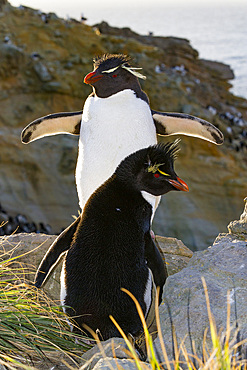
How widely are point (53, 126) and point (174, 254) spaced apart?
4.92 feet

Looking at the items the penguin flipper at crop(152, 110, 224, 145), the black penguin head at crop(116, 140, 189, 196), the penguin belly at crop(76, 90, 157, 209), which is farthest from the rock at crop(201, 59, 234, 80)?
the black penguin head at crop(116, 140, 189, 196)

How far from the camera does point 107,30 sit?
32.9 m

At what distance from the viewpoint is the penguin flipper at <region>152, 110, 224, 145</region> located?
4004 mm

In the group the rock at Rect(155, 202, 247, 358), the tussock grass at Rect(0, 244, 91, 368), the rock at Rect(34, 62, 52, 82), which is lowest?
the tussock grass at Rect(0, 244, 91, 368)

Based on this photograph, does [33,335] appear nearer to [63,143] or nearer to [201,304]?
[201,304]

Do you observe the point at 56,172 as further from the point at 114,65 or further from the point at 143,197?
the point at 143,197

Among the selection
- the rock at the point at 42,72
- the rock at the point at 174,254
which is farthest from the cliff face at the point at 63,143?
the rock at the point at 174,254

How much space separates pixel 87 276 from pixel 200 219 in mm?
12751

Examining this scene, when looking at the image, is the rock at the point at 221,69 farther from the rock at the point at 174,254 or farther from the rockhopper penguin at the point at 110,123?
the rockhopper penguin at the point at 110,123

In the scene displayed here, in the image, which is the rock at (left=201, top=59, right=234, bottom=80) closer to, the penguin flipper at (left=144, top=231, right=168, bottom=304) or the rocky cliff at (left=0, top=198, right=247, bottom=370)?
the penguin flipper at (left=144, top=231, right=168, bottom=304)

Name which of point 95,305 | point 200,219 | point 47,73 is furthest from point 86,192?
point 47,73

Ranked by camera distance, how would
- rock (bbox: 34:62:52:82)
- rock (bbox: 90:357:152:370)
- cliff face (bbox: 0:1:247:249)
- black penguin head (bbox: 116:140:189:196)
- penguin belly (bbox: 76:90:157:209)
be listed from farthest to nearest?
rock (bbox: 34:62:52:82) < cliff face (bbox: 0:1:247:249) < penguin belly (bbox: 76:90:157:209) < black penguin head (bbox: 116:140:189:196) < rock (bbox: 90:357:152:370)

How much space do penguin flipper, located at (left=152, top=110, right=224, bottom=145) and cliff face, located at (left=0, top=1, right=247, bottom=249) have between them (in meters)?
9.79

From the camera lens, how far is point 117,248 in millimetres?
2469
